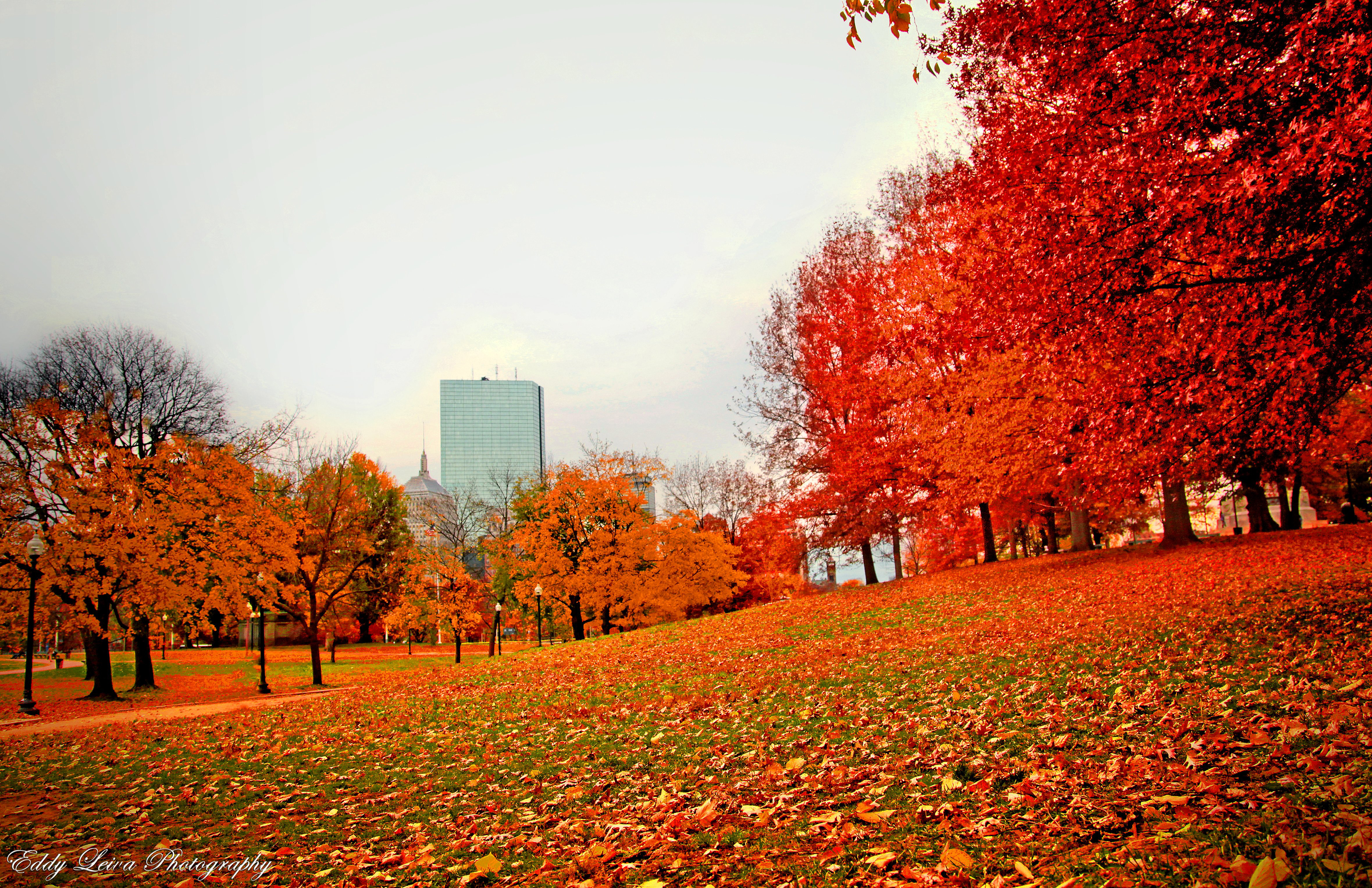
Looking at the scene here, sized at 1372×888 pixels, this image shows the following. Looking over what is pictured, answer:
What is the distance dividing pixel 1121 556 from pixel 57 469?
92.8 ft

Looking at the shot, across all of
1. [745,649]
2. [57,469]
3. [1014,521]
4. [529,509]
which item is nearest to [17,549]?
[57,469]

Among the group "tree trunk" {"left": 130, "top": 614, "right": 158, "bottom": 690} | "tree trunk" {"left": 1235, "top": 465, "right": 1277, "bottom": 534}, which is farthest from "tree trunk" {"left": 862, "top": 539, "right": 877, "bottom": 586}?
"tree trunk" {"left": 130, "top": 614, "right": 158, "bottom": 690}

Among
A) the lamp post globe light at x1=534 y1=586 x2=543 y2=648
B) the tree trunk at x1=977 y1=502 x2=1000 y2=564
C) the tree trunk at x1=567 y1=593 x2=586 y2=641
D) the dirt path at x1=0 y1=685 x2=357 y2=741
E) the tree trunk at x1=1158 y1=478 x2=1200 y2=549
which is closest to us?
the dirt path at x1=0 y1=685 x2=357 y2=741

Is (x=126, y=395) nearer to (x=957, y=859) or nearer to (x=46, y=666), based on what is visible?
(x=46, y=666)

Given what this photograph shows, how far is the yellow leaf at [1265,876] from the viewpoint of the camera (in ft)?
8.03

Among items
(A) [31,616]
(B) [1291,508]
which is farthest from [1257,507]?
(A) [31,616]

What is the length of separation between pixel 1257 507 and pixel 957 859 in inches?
1067

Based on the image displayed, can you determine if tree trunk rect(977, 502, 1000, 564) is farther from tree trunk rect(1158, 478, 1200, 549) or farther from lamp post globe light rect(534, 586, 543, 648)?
lamp post globe light rect(534, 586, 543, 648)

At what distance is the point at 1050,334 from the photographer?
8.85m

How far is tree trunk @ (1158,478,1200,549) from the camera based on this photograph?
60.9 feet

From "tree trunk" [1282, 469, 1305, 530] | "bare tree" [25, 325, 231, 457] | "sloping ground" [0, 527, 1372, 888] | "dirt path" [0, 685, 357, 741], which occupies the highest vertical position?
"bare tree" [25, 325, 231, 457]

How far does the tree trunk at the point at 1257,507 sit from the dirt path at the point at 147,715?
25913mm

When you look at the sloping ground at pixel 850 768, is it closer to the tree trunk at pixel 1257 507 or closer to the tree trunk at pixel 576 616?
the tree trunk at pixel 1257 507

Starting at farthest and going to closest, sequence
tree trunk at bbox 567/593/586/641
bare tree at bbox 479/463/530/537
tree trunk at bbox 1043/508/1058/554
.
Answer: bare tree at bbox 479/463/530/537 < tree trunk at bbox 1043/508/1058/554 < tree trunk at bbox 567/593/586/641
